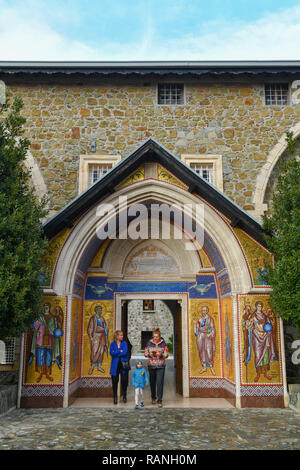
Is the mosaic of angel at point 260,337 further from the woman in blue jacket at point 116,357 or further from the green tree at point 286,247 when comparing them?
the woman in blue jacket at point 116,357

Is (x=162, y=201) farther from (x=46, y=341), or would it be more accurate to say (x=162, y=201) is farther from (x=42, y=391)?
(x=42, y=391)

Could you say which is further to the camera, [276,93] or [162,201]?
[276,93]

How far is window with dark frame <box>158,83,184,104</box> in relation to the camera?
11.4 metres

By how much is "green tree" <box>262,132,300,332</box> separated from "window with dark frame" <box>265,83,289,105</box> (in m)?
3.61

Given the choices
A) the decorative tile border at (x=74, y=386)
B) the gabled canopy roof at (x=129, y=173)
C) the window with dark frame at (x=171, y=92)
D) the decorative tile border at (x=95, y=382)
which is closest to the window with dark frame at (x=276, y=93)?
the window with dark frame at (x=171, y=92)

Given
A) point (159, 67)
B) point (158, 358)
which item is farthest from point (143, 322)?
point (159, 67)

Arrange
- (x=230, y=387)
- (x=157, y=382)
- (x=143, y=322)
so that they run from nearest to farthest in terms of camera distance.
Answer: (x=157, y=382) → (x=230, y=387) → (x=143, y=322)

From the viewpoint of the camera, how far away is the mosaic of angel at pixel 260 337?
8273mm

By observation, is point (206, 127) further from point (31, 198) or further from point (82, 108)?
point (31, 198)

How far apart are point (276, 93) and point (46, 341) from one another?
937 cm

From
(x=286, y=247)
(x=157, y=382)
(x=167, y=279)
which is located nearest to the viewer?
(x=286, y=247)

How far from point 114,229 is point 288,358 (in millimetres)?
5513

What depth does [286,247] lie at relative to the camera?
24.9 ft

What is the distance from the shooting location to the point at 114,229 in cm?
974
